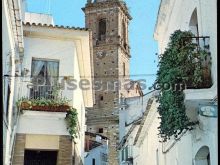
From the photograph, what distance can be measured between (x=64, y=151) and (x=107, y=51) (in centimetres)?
4420

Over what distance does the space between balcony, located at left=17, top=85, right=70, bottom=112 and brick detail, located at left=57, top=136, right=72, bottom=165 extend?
1.03 m

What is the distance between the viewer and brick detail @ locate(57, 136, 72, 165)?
15.2 metres

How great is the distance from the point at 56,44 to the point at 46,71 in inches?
44.4

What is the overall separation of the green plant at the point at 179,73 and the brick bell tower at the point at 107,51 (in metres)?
41.8

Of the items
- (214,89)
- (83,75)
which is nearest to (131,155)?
(83,75)

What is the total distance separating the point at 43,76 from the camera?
16.2m

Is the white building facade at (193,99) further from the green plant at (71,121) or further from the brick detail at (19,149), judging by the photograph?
the brick detail at (19,149)

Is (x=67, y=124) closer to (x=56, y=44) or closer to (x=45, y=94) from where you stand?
(x=45, y=94)

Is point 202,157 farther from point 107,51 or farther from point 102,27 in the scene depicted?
point 102,27

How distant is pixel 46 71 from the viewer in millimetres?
16266

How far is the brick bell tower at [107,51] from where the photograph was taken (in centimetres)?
5612

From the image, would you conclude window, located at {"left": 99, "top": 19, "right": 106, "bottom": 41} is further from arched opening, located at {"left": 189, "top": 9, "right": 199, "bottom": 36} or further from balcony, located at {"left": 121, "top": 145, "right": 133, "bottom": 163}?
arched opening, located at {"left": 189, "top": 9, "right": 199, "bottom": 36}

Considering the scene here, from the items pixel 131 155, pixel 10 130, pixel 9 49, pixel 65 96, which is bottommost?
pixel 131 155

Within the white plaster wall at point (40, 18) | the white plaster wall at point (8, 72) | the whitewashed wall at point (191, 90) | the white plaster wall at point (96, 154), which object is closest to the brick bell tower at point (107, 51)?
the white plaster wall at point (96, 154)
